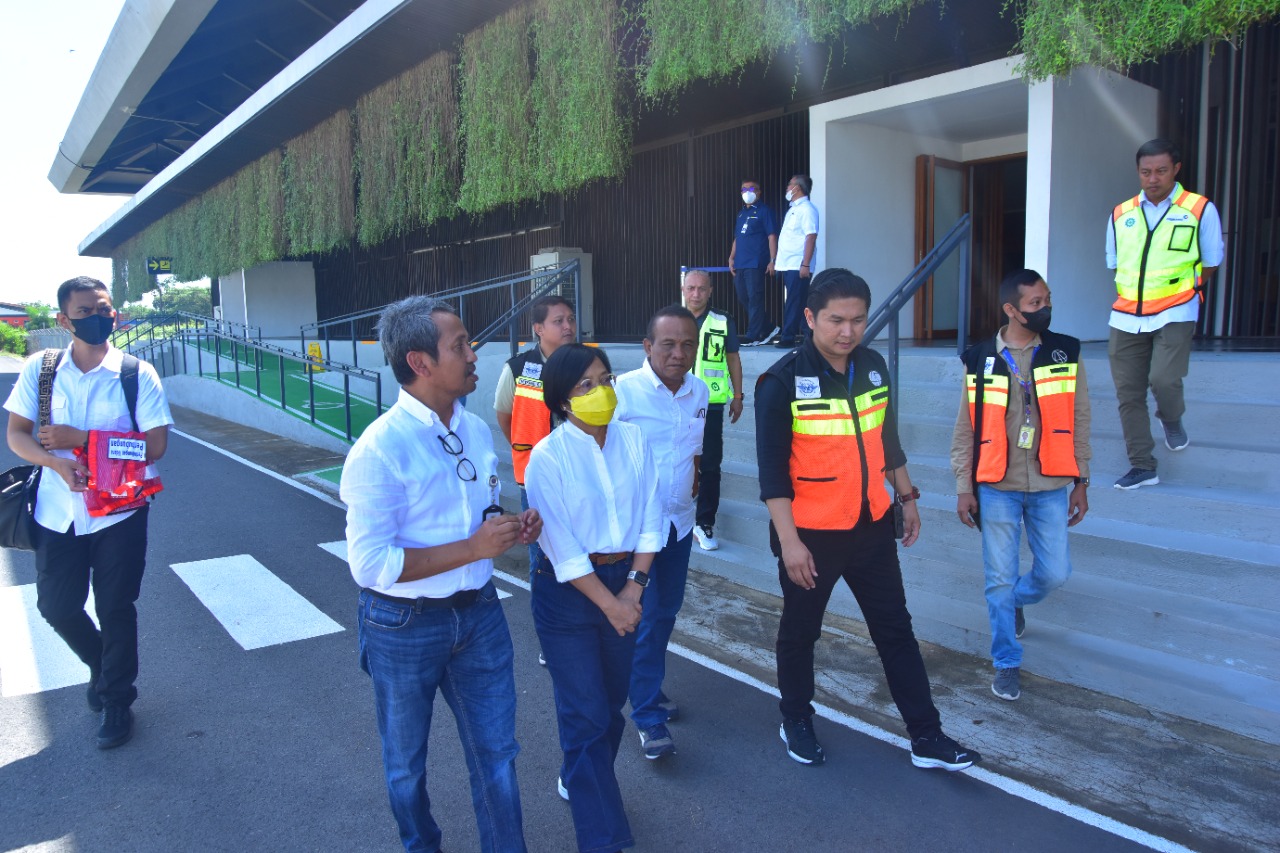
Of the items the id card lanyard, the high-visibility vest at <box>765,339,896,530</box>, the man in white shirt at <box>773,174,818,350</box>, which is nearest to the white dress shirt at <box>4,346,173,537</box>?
the high-visibility vest at <box>765,339,896,530</box>

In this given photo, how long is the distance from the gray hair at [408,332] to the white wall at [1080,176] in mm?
6337

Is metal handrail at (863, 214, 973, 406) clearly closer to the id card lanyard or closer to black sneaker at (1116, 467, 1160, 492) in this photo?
black sneaker at (1116, 467, 1160, 492)

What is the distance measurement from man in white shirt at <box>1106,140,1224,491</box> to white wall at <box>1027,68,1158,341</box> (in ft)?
7.95

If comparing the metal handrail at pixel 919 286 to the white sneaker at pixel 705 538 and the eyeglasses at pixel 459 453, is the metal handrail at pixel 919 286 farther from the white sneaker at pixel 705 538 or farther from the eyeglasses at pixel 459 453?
the eyeglasses at pixel 459 453

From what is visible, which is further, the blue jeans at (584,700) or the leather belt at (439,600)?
the blue jeans at (584,700)

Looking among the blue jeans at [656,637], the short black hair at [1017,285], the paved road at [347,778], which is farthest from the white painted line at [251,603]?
the short black hair at [1017,285]

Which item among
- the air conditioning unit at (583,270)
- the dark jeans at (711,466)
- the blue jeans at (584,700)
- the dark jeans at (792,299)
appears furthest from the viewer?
the air conditioning unit at (583,270)

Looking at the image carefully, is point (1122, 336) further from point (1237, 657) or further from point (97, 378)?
point (97, 378)

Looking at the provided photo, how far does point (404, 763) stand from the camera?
2.44 m

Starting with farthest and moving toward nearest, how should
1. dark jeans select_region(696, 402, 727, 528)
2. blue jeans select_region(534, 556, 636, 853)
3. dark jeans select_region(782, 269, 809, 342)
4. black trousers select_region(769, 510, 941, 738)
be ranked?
dark jeans select_region(782, 269, 809, 342), dark jeans select_region(696, 402, 727, 528), black trousers select_region(769, 510, 941, 738), blue jeans select_region(534, 556, 636, 853)

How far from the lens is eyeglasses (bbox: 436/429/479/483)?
243 cm

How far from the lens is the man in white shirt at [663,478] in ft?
11.6

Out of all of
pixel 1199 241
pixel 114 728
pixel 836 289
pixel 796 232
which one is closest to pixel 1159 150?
pixel 1199 241

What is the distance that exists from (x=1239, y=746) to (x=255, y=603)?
5.59m
